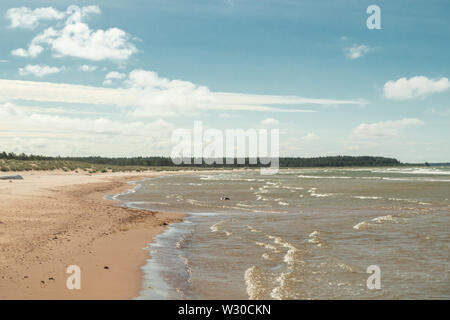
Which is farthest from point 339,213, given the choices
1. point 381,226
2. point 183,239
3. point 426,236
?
point 183,239

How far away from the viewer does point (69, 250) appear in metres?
14.4

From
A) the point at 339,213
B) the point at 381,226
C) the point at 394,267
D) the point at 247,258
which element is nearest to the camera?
the point at 394,267

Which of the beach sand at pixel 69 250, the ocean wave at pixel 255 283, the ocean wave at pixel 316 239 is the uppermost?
the beach sand at pixel 69 250

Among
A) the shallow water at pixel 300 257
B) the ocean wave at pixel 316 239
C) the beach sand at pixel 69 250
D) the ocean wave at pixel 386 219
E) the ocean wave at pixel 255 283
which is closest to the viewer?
the beach sand at pixel 69 250

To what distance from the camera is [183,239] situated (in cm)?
1856

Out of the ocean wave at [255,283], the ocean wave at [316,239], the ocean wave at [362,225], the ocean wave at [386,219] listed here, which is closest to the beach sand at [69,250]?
the ocean wave at [255,283]

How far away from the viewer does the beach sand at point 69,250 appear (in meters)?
10.1

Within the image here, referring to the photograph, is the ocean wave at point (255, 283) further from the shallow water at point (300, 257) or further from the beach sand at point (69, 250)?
the beach sand at point (69, 250)

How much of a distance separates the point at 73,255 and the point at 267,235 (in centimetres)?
890

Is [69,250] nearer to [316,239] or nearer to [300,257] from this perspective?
[300,257]

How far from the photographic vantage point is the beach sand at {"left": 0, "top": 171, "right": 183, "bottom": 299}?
1014 cm
